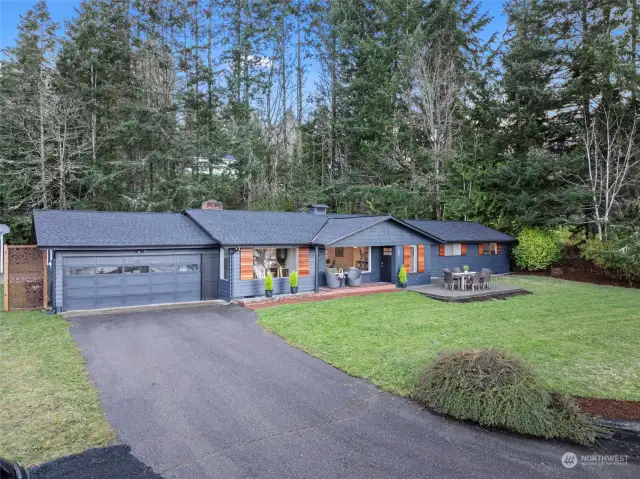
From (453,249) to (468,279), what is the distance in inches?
174

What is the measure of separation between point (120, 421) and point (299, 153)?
24603 mm

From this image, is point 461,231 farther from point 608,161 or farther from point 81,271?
point 81,271

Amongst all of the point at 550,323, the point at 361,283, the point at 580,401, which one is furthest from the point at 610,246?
the point at 580,401

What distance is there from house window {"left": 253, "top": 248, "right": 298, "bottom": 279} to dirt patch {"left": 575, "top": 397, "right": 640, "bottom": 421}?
10885 millimetres

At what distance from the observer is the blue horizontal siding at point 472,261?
64.5 feet

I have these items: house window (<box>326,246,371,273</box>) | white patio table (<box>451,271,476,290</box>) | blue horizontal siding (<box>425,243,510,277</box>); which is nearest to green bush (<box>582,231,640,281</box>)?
blue horizontal siding (<box>425,243,510,277</box>)

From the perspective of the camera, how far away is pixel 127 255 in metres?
12.9

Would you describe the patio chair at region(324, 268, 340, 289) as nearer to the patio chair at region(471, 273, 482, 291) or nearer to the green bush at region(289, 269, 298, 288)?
the green bush at region(289, 269, 298, 288)

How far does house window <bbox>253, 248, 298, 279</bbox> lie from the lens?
14871 mm

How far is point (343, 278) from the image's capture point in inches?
662

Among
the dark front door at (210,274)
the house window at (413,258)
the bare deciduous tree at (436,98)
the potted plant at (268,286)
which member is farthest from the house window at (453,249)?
the dark front door at (210,274)

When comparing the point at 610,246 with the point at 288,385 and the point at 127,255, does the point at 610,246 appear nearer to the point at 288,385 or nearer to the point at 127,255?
the point at 288,385

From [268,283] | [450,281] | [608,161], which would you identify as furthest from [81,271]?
[608,161]

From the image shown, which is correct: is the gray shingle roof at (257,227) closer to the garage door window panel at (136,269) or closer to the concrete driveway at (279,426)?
the garage door window panel at (136,269)
